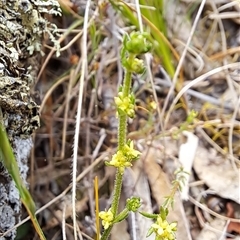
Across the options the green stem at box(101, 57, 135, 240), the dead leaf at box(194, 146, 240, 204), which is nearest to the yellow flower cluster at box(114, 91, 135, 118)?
the green stem at box(101, 57, 135, 240)

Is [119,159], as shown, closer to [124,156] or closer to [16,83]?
[124,156]

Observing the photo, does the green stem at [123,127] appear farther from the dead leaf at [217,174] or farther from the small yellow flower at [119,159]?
the dead leaf at [217,174]

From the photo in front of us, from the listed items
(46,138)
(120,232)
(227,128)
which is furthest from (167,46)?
(120,232)

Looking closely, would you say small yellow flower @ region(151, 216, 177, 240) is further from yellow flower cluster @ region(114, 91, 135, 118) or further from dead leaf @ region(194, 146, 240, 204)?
dead leaf @ region(194, 146, 240, 204)

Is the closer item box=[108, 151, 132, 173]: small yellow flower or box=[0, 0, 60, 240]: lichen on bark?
box=[108, 151, 132, 173]: small yellow flower

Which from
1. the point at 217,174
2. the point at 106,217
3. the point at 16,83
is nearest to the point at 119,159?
the point at 106,217

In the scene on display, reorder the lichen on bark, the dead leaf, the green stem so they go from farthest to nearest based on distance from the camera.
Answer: the dead leaf < the lichen on bark < the green stem

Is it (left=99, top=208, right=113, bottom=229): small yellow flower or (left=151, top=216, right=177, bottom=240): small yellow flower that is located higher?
(left=99, top=208, right=113, bottom=229): small yellow flower

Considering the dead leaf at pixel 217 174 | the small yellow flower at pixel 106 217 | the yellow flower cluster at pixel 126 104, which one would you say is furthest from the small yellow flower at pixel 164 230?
the dead leaf at pixel 217 174
